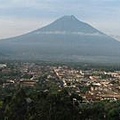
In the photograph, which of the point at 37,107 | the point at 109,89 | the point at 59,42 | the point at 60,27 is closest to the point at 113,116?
the point at 37,107

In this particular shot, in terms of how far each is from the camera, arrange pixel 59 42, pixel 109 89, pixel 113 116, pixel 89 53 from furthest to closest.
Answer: pixel 59 42 < pixel 89 53 < pixel 109 89 < pixel 113 116

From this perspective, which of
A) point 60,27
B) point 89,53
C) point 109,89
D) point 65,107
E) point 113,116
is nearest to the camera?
point 65,107

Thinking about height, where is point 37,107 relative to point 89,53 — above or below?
above

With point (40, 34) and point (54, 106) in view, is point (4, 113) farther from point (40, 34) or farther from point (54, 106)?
point (40, 34)

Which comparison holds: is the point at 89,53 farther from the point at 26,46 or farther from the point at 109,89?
the point at 109,89

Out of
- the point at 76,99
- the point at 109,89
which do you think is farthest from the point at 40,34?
the point at 76,99

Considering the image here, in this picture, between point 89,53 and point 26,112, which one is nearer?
A: point 26,112
